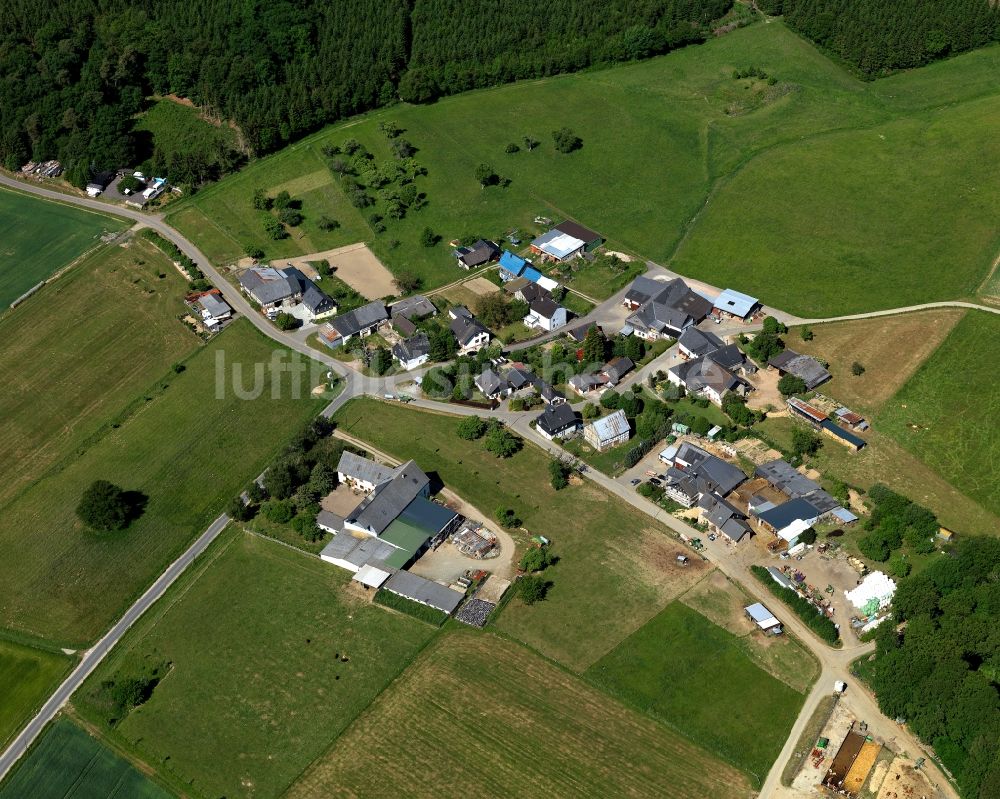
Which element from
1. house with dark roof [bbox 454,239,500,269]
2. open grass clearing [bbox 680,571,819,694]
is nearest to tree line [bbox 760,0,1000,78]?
house with dark roof [bbox 454,239,500,269]

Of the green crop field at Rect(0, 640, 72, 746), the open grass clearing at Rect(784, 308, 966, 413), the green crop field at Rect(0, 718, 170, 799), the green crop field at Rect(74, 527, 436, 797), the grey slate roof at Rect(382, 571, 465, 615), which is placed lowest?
the green crop field at Rect(0, 718, 170, 799)

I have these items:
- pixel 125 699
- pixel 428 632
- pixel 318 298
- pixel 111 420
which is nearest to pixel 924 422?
pixel 428 632

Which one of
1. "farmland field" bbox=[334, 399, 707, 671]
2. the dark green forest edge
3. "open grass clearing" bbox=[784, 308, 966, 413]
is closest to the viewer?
"farmland field" bbox=[334, 399, 707, 671]

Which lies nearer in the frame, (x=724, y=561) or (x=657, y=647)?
(x=657, y=647)

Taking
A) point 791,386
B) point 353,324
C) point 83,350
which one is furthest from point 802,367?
point 83,350

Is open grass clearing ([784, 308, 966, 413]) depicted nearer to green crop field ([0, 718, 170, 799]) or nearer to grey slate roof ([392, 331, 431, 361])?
grey slate roof ([392, 331, 431, 361])

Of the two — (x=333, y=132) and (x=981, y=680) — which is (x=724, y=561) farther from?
(x=333, y=132)

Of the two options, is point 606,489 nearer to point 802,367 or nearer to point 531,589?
point 531,589
